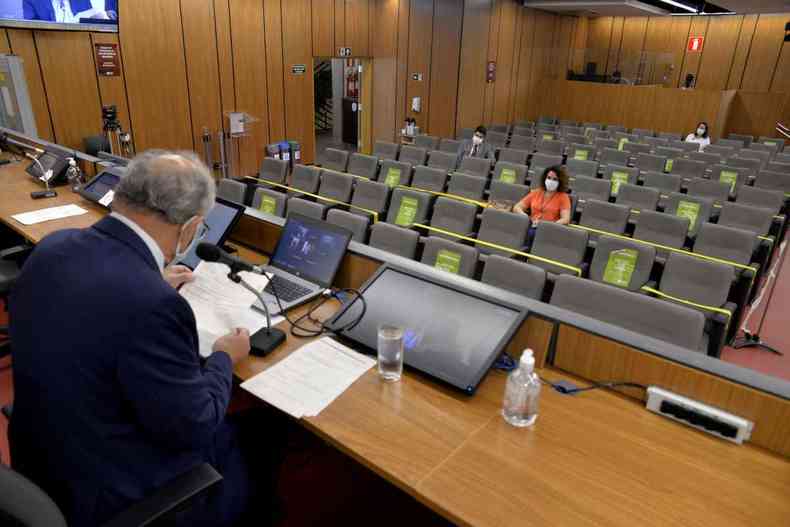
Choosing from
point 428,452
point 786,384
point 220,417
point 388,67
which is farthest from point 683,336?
point 388,67

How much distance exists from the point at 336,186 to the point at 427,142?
347cm

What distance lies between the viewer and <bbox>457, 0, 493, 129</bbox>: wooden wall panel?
1155cm

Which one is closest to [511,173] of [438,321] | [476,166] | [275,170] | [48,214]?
[476,166]

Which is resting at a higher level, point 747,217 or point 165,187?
point 165,187

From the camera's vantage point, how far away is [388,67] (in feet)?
33.8

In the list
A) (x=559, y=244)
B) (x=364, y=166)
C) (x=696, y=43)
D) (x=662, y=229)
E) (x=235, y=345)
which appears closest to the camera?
(x=235, y=345)

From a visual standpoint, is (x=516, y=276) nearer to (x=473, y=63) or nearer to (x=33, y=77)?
(x=33, y=77)

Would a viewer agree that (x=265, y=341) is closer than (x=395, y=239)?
Yes

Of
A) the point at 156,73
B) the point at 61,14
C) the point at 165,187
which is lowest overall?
the point at 165,187

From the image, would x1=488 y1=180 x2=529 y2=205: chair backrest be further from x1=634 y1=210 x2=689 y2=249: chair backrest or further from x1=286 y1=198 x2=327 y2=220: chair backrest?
x1=286 y1=198 x2=327 y2=220: chair backrest

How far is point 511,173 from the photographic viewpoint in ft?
21.4

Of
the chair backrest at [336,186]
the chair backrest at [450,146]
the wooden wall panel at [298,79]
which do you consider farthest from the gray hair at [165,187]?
the wooden wall panel at [298,79]

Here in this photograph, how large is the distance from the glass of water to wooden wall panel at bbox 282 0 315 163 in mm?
8023

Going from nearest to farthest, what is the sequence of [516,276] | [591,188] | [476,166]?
[516,276] < [591,188] < [476,166]
